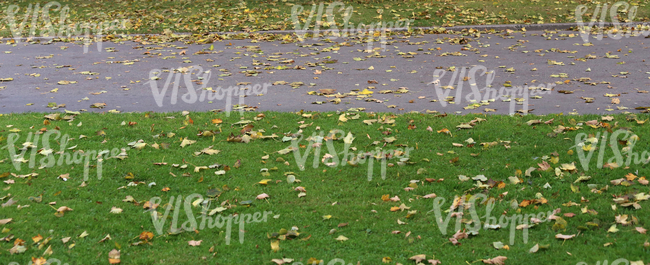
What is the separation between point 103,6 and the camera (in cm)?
1656

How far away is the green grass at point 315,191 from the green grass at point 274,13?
25.3 feet

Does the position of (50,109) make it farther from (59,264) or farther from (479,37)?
(479,37)

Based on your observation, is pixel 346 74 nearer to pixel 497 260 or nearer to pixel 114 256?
pixel 497 260

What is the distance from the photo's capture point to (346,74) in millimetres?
9758

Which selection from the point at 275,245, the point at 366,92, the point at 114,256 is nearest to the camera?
the point at 114,256

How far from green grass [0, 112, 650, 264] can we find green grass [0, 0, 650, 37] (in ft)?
25.3

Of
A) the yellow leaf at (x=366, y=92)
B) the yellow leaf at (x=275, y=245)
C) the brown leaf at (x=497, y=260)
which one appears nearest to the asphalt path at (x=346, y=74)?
the yellow leaf at (x=366, y=92)

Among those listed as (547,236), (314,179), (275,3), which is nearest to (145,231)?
(314,179)

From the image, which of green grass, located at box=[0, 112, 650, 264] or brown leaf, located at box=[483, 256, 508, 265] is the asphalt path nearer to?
green grass, located at box=[0, 112, 650, 264]

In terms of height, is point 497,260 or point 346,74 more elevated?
point 346,74

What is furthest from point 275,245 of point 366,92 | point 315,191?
point 366,92

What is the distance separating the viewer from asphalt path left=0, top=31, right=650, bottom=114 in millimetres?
7965

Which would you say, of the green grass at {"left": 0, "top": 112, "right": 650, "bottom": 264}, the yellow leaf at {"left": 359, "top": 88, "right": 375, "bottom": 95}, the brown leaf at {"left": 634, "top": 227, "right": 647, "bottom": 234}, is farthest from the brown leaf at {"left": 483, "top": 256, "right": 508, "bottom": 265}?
the yellow leaf at {"left": 359, "top": 88, "right": 375, "bottom": 95}

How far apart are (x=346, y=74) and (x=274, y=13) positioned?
20.7 ft
